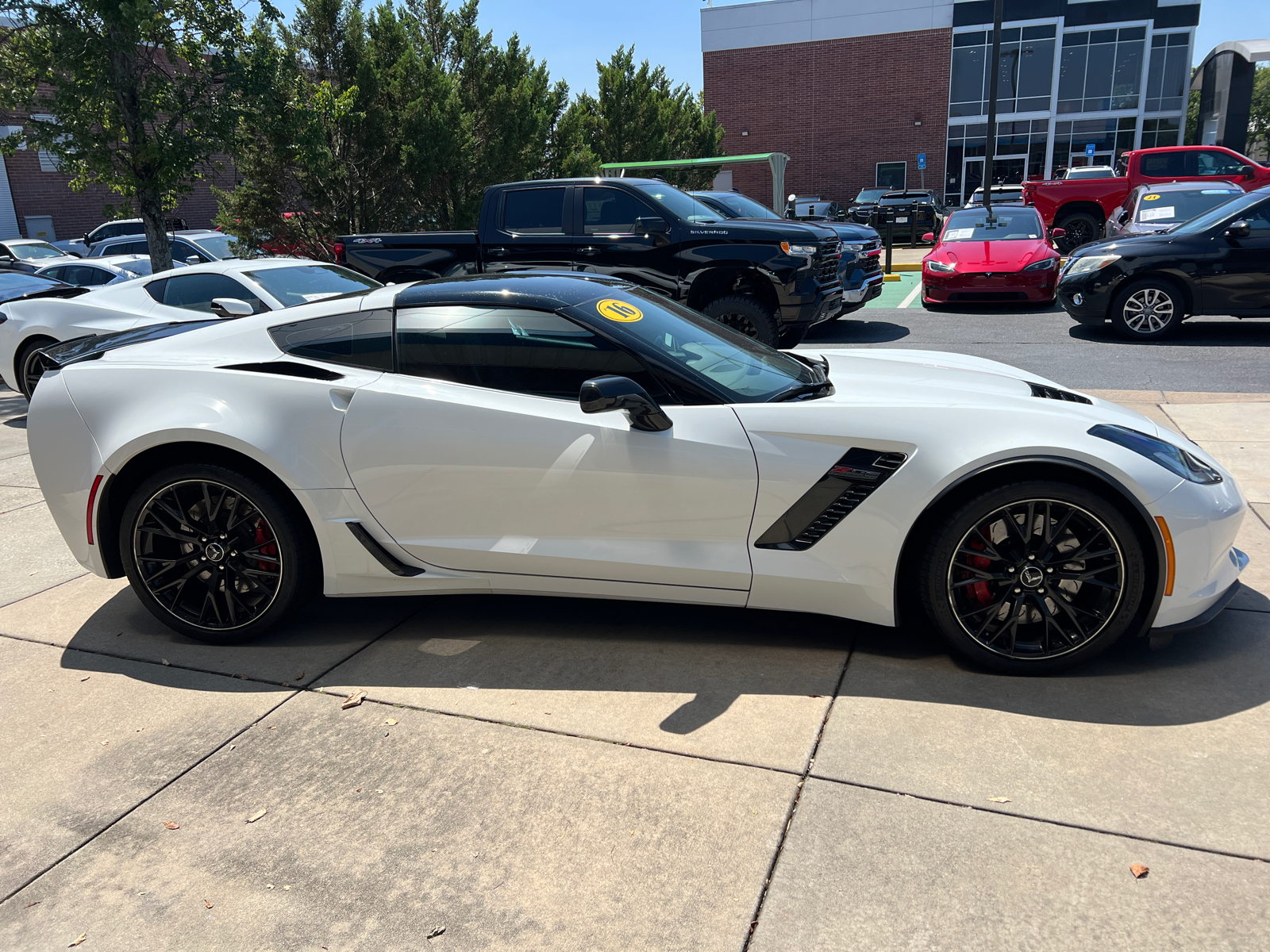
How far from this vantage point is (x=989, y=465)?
310 centimetres

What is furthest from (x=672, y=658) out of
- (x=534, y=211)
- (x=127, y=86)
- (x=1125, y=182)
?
(x=1125, y=182)

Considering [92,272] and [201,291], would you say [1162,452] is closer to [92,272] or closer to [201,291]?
[201,291]

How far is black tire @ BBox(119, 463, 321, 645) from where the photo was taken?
3615 millimetres

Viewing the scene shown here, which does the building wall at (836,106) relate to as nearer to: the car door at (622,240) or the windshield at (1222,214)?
the windshield at (1222,214)

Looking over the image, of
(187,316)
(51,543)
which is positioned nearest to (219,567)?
(51,543)

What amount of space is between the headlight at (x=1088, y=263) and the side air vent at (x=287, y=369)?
9239mm

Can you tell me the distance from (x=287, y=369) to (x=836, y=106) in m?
46.6

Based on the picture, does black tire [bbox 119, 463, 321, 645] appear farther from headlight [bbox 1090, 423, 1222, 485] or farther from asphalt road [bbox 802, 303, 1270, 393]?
asphalt road [bbox 802, 303, 1270, 393]

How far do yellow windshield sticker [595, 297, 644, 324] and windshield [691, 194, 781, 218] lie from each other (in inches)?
297

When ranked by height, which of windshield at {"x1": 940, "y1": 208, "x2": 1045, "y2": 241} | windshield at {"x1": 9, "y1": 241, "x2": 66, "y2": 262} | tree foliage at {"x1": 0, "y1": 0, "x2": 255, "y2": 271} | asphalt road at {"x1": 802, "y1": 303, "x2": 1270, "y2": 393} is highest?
tree foliage at {"x1": 0, "y1": 0, "x2": 255, "y2": 271}

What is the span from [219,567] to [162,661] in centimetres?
42

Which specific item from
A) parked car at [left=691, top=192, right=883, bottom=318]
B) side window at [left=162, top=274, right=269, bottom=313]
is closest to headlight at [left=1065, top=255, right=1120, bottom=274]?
parked car at [left=691, top=192, right=883, bottom=318]

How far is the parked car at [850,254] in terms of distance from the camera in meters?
11.2

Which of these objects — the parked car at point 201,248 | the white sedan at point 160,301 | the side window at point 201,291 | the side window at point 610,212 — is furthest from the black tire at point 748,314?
the parked car at point 201,248
